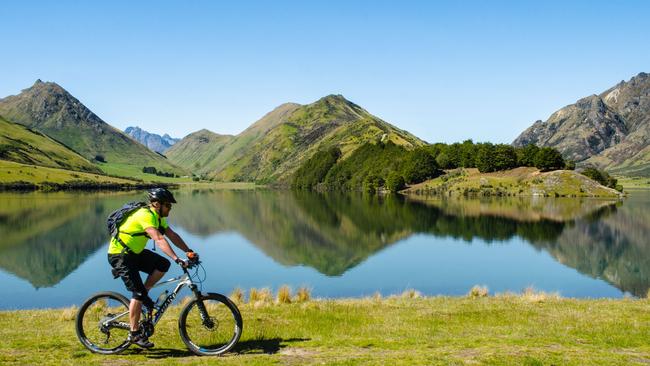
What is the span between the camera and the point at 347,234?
84.9 m

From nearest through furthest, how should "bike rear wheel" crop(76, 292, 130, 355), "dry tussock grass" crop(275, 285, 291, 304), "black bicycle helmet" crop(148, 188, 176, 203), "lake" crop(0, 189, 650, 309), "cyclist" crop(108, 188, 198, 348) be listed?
"cyclist" crop(108, 188, 198, 348), "black bicycle helmet" crop(148, 188, 176, 203), "bike rear wheel" crop(76, 292, 130, 355), "dry tussock grass" crop(275, 285, 291, 304), "lake" crop(0, 189, 650, 309)

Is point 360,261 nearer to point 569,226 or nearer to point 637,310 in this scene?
point 637,310

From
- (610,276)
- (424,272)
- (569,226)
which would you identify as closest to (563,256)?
(610,276)

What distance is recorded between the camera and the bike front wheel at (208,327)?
44.1 ft

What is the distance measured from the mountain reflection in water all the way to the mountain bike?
35.9 m

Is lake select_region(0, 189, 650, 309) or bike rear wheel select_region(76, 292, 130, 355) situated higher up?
bike rear wheel select_region(76, 292, 130, 355)

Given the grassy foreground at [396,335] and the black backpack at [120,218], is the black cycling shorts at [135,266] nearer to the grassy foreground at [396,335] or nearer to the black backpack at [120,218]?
the black backpack at [120,218]

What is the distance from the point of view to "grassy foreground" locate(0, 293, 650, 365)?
12891 mm

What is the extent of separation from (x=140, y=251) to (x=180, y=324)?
2212 mm

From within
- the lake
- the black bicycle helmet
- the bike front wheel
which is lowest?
the lake

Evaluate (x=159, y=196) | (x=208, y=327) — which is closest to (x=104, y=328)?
(x=208, y=327)

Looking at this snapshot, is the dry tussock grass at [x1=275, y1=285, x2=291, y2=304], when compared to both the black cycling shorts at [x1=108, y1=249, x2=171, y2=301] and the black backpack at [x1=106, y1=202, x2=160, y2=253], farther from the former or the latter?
the black backpack at [x1=106, y1=202, x2=160, y2=253]

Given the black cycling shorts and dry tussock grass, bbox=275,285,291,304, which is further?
dry tussock grass, bbox=275,285,291,304

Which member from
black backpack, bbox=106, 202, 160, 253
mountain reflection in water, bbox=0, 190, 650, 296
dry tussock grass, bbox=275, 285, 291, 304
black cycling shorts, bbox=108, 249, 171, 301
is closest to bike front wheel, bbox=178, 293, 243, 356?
black cycling shorts, bbox=108, 249, 171, 301
